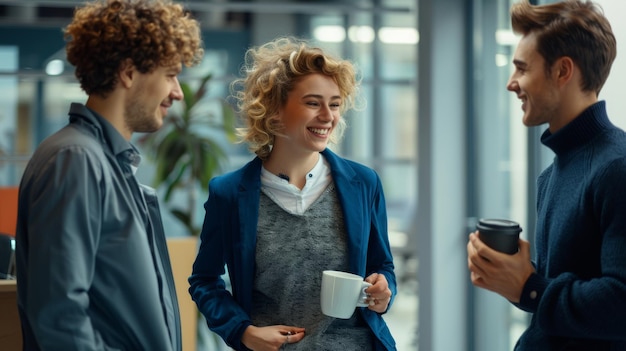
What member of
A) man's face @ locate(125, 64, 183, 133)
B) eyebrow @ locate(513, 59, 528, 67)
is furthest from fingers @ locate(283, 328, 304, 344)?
eyebrow @ locate(513, 59, 528, 67)

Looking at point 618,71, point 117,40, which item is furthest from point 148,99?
point 618,71

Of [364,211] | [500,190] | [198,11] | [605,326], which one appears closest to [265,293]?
[364,211]

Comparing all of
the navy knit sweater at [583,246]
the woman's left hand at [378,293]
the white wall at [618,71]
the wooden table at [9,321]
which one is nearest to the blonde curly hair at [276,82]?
the woman's left hand at [378,293]

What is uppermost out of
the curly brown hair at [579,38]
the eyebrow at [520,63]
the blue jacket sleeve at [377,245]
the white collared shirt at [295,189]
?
the curly brown hair at [579,38]

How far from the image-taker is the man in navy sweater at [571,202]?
62.7 inches

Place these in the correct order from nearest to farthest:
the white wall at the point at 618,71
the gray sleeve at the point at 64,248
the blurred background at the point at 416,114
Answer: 1. the gray sleeve at the point at 64,248
2. the white wall at the point at 618,71
3. the blurred background at the point at 416,114

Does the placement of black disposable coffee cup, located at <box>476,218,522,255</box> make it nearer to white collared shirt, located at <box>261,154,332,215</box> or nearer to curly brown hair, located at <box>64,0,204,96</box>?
white collared shirt, located at <box>261,154,332,215</box>

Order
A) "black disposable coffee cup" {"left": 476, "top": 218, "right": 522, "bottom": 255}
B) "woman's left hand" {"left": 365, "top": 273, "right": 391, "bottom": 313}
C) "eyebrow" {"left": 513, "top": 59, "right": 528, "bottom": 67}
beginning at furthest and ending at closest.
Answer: "woman's left hand" {"left": 365, "top": 273, "right": 391, "bottom": 313}
"eyebrow" {"left": 513, "top": 59, "right": 528, "bottom": 67}
"black disposable coffee cup" {"left": 476, "top": 218, "right": 522, "bottom": 255}

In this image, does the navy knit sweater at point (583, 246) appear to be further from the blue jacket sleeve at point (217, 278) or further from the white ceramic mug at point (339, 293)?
the blue jacket sleeve at point (217, 278)

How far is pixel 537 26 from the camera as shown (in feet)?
5.87

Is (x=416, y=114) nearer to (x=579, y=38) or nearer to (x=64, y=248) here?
(x=579, y=38)

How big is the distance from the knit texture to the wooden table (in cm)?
56

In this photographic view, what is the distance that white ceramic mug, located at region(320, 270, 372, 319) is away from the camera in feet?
6.02

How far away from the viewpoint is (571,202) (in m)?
1.68
